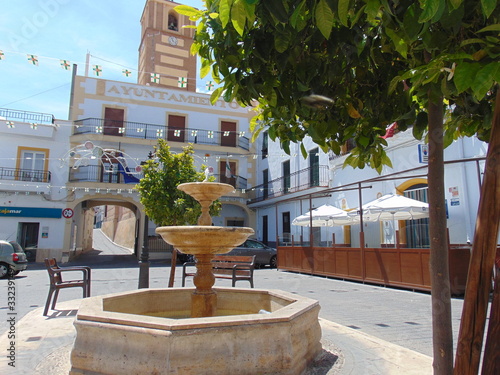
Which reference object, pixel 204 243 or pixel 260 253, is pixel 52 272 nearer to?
pixel 204 243

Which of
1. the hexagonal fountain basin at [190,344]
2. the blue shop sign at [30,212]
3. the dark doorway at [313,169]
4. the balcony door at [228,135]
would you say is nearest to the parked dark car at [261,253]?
the dark doorway at [313,169]

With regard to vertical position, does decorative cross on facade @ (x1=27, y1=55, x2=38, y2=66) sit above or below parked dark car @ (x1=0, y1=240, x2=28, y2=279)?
above

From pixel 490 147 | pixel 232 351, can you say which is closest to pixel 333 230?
pixel 232 351

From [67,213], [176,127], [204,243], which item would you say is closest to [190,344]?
[204,243]

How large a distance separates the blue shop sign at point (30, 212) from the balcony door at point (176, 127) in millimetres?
7637

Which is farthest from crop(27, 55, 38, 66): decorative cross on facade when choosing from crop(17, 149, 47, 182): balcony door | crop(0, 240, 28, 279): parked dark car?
crop(17, 149, 47, 182): balcony door

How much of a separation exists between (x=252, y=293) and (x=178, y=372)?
2408mm

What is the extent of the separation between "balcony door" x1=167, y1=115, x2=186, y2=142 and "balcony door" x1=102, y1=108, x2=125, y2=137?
283 cm

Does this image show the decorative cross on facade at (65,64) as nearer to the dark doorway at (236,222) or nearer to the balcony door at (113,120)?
the balcony door at (113,120)

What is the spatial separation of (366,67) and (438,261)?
56.0 inches

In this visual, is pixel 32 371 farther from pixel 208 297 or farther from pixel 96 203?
pixel 96 203

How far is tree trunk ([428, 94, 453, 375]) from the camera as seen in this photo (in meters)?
2.07

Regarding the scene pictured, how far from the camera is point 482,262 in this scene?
1736 mm

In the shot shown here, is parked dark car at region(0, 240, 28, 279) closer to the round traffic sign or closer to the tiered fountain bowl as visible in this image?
the round traffic sign
